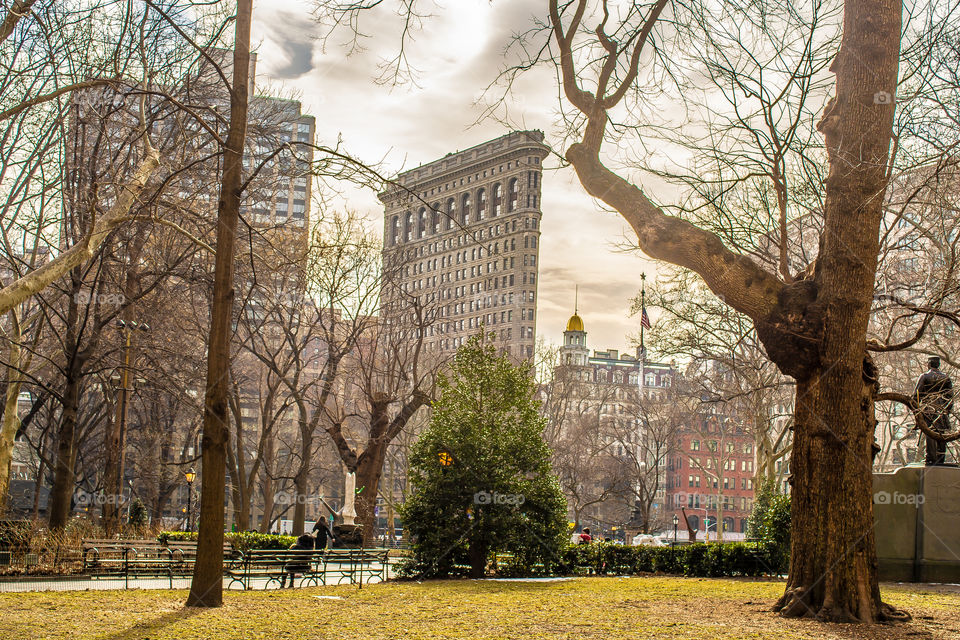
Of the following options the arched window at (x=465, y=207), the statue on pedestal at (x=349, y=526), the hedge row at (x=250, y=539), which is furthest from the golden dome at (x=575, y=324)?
the hedge row at (x=250, y=539)

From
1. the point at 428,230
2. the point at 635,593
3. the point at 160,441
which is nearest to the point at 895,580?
the point at 635,593

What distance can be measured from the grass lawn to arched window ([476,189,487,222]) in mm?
113023

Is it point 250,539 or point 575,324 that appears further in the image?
point 575,324

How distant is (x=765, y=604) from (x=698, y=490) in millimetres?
103015

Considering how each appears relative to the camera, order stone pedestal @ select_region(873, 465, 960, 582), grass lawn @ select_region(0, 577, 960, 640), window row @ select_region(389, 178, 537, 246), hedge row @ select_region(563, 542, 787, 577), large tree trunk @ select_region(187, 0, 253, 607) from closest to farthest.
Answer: grass lawn @ select_region(0, 577, 960, 640)
large tree trunk @ select_region(187, 0, 253, 607)
stone pedestal @ select_region(873, 465, 960, 582)
hedge row @ select_region(563, 542, 787, 577)
window row @ select_region(389, 178, 537, 246)

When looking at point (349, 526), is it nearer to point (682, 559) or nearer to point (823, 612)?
point (682, 559)

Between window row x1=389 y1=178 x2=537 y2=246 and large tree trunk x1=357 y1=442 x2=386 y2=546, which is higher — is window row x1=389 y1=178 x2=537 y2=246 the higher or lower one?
the higher one

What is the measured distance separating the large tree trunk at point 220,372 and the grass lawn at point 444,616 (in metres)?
0.55

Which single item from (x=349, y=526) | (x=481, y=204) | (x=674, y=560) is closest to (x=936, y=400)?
(x=674, y=560)

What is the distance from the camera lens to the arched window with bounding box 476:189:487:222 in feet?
409

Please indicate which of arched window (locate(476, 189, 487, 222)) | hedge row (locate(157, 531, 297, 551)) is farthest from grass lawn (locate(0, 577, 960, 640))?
arched window (locate(476, 189, 487, 222))

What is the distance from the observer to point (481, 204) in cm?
12575

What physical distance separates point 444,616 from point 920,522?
1145cm

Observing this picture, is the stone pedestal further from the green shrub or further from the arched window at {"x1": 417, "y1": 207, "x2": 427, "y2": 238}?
the arched window at {"x1": 417, "y1": 207, "x2": 427, "y2": 238}
